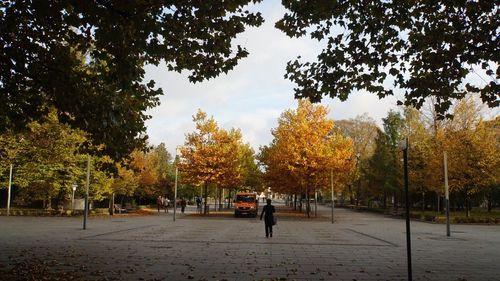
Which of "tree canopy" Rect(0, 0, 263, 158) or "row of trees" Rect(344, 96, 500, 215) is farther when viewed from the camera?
"row of trees" Rect(344, 96, 500, 215)

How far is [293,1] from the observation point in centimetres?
927

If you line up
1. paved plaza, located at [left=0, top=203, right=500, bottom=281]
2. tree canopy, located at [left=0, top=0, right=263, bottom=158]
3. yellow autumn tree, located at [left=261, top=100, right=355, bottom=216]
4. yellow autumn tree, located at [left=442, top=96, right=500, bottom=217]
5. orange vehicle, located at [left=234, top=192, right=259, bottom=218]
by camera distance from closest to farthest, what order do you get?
tree canopy, located at [left=0, top=0, right=263, bottom=158], paved plaza, located at [left=0, top=203, right=500, bottom=281], yellow autumn tree, located at [left=442, top=96, right=500, bottom=217], yellow autumn tree, located at [left=261, top=100, right=355, bottom=216], orange vehicle, located at [left=234, top=192, right=259, bottom=218]

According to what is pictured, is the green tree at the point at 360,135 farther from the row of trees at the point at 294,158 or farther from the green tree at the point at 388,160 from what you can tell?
the row of trees at the point at 294,158

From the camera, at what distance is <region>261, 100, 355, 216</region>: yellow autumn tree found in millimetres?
36812

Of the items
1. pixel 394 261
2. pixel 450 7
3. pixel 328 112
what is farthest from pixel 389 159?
pixel 450 7

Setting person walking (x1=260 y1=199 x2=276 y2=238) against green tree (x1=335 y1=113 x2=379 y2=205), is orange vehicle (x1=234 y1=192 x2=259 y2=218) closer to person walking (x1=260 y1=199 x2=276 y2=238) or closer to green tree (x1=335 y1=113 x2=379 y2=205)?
person walking (x1=260 y1=199 x2=276 y2=238)

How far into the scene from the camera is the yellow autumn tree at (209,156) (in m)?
40.3

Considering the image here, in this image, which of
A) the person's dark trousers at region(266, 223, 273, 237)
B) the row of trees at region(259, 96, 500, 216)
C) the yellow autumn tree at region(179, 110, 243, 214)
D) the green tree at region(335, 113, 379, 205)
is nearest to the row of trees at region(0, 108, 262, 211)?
the yellow autumn tree at region(179, 110, 243, 214)

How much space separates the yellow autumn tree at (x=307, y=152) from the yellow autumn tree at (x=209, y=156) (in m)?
3.80

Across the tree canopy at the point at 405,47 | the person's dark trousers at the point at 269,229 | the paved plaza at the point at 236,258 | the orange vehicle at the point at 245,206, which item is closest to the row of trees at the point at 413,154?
the orange vehicle at the point at 245,206

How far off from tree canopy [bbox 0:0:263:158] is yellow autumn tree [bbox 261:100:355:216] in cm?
2519

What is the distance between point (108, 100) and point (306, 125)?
27.5m

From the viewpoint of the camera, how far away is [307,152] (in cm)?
3672

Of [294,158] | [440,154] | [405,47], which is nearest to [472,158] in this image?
[440,154]
